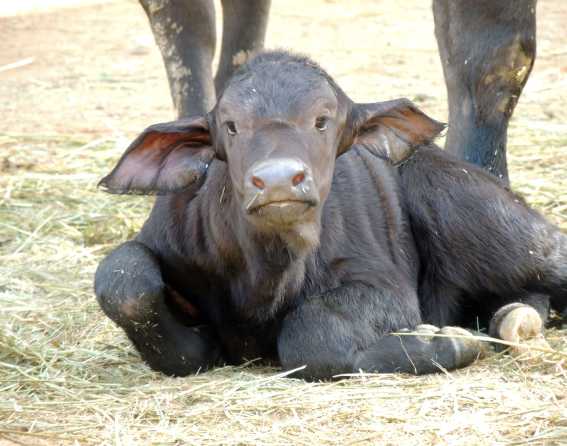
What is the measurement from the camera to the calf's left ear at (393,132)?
4.98 meters

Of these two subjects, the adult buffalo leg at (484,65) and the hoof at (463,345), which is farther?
the adult buffalo leg at (484,65)

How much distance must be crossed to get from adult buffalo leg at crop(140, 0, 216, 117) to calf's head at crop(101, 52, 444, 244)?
2084 millimetres

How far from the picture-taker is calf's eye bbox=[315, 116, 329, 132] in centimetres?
455

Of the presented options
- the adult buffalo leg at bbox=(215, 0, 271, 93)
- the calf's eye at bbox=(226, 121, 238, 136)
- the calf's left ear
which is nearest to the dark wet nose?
the calf's eye at bbox=(226, 121, 238, 136)

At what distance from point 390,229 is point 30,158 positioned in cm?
407

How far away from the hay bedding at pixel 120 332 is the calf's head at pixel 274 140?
689 mm

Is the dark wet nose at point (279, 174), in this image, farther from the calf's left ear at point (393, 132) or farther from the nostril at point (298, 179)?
the calf's left ear at point (393, 132)

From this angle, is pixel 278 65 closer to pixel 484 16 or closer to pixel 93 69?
pixel 484 16

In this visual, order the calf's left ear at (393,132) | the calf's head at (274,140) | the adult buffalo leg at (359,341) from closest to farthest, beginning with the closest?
the calf's head at (274,140), the adult buffalo leg at (359,341), the calf's left ear at (393,132)

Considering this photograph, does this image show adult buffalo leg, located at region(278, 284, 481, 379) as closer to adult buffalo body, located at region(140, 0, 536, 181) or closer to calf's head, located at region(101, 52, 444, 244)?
calf's head, located at region(101, 52, 444, 244)

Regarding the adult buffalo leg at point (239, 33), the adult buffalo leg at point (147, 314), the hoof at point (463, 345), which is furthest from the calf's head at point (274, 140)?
the adult buffalo leg at point (239, 33)

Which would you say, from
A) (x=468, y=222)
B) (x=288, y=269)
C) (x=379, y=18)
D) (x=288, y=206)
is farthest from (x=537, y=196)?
(x=379, y=18)

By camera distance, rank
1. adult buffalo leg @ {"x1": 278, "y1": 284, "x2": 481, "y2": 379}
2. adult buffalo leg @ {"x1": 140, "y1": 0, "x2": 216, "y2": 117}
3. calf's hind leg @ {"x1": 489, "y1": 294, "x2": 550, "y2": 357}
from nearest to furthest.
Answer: adult buffalo leg @ {"x1": 278, "y1": 284, "x2": 481, "y2": 379} < calf's hind leg @ {"x1": 489, "y1": 294, "x2": 550, "y2": 357} < adult buffalo leg @ {"x1": 140, "y1": 0, "x2": 216, "y2": 117}

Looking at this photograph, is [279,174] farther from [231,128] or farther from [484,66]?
[484,66]
